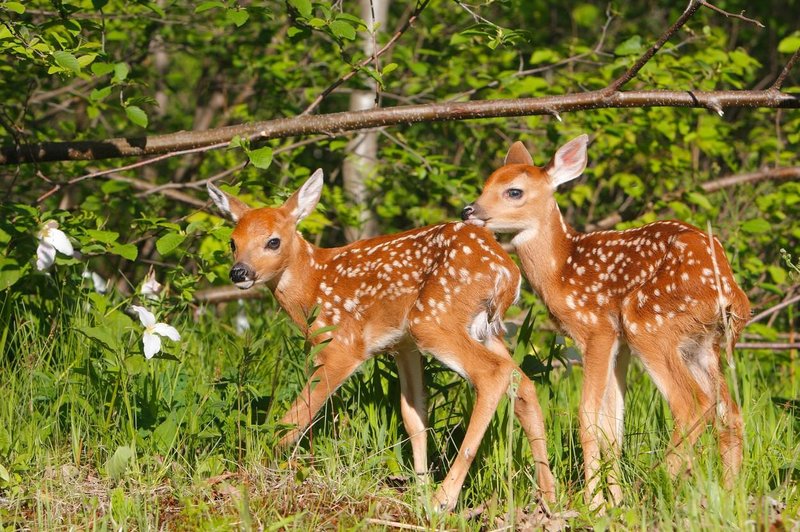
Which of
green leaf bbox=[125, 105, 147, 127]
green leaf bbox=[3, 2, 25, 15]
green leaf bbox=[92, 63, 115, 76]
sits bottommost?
green leaf bbox=[125, 105, 147, 127]

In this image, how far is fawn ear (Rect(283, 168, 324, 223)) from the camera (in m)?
5.43

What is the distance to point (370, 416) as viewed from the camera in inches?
196

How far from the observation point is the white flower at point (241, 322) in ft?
21.6

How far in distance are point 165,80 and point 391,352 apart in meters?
6.29

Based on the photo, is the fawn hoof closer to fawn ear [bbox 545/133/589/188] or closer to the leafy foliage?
the leafy foliage

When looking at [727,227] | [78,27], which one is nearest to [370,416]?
[78,27]

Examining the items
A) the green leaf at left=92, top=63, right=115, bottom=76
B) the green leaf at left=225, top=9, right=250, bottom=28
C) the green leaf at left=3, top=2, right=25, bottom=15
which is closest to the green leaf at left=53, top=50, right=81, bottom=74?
the green leaf at left=3, top=2, right=25, bottom=15

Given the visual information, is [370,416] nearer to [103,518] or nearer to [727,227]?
[103,518]

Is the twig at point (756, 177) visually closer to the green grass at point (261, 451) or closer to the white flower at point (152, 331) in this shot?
the green grass at point (261, 451)

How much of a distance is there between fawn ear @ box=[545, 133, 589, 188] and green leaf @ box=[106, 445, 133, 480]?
103 inches

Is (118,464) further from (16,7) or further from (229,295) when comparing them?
(229,295)

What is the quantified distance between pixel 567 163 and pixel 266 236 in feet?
5.39

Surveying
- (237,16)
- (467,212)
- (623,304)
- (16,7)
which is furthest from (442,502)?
(16,7)

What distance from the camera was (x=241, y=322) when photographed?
6695mm
